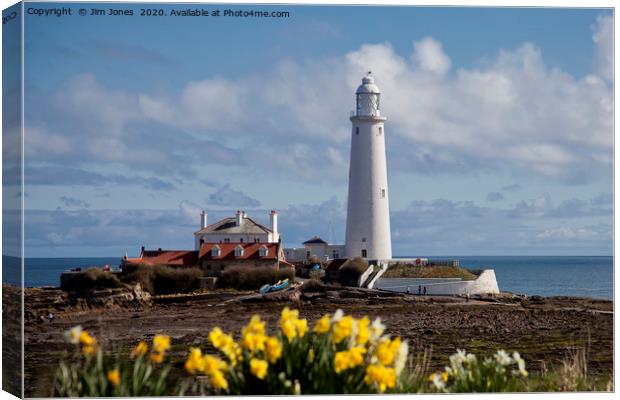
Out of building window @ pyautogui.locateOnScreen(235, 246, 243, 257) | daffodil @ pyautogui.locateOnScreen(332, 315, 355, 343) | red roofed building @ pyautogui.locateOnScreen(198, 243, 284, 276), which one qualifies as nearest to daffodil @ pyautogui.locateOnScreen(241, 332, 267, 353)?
daffodil @ pyautogui.locateOnScreen(332, 315, 355, 343)

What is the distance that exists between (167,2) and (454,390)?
5.07 m

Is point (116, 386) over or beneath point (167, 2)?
beneath

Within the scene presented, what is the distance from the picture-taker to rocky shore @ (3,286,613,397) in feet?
43.7

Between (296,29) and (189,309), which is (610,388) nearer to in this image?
(296,29)

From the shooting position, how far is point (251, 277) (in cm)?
2047

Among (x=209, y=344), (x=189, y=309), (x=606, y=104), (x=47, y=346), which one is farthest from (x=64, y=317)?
(x=606, y=104)

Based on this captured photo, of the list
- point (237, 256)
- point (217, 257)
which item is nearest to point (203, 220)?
point (217, 257)

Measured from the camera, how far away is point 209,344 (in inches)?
565

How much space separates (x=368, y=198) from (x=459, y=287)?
304cm

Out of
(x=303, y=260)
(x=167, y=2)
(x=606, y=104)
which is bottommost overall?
(x=303, y=260)

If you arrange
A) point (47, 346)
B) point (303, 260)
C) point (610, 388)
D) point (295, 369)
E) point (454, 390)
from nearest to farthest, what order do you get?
point (295, 369) → point (454, 390) → point (610, 388) → point (47, 346) → point (303, 260)

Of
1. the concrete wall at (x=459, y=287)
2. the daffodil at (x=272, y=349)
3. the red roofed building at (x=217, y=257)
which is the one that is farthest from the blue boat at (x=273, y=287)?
the daffodil at (x=272, y=349)

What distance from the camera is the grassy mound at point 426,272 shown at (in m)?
23.2

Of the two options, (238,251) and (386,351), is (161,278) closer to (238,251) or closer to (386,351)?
(238,251)
